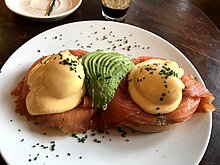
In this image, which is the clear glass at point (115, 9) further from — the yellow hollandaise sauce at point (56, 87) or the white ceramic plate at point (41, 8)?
the yellow hollandaise sauce at point (56, 87)

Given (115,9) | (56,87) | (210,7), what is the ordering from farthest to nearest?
1. (210,7)
2. (115,9)
3. (56,87)

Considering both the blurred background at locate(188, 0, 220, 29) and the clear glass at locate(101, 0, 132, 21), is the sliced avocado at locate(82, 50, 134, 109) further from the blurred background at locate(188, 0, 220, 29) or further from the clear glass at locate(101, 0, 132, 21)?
the blurred background at locate(188, 0, 220, 29)

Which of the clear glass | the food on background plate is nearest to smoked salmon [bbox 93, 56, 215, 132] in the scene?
the food on background plate

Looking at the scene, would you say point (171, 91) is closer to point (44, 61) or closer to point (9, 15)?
point (44, 61)

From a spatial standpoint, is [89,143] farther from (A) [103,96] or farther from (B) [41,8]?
(B) [41,8]

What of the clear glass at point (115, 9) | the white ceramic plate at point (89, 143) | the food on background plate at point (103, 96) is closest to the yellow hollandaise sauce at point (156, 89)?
the food on background plate at point (103, 96)

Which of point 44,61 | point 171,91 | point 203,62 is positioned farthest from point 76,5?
point 171,91

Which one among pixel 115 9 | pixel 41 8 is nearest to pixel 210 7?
pixel 115 9
